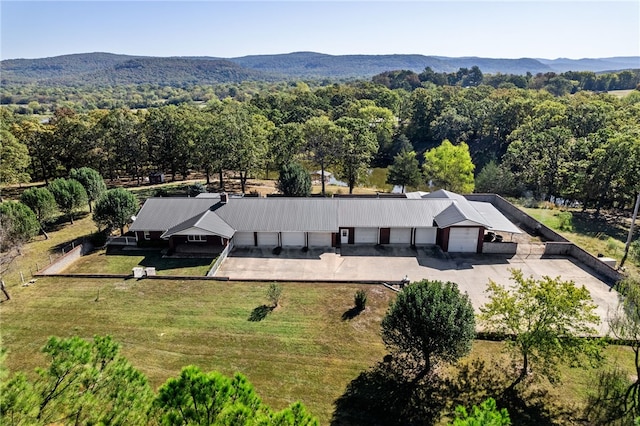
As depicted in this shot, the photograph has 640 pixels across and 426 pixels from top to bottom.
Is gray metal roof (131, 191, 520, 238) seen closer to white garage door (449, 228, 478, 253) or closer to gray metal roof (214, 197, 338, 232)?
gray metal roof (214, 197, 338, 232)

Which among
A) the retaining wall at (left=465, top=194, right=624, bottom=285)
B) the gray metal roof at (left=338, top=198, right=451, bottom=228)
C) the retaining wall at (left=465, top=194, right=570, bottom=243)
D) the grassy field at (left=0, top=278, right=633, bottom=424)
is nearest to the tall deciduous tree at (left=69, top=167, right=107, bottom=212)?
the grassy field at (left=0, top=278, right=633, bottom=424)

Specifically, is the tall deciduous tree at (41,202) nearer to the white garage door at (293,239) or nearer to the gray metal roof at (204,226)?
the gray metal roof at (204,226)

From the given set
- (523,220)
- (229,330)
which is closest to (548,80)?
(523,220)

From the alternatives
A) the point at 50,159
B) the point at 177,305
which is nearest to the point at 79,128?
the point at 50,159

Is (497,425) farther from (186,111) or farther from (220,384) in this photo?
(186,111)

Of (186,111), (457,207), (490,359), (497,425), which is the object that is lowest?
(490,359)
